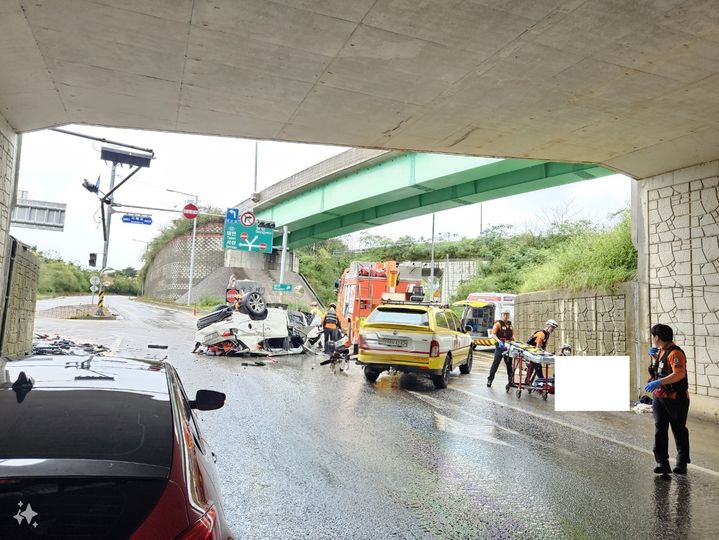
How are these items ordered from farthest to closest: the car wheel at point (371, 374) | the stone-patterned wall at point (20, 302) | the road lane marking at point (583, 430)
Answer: the car wheel at point (371, 374) → the stone-patterned wall at point (20, 302) → the road lane marking at point (583, 430)

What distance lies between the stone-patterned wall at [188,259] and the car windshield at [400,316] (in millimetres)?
44814

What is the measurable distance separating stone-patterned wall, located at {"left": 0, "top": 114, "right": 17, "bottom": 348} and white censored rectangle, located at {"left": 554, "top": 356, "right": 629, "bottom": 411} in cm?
951

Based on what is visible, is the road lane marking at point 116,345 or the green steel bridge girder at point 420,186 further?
the road lane marking at point 116,345

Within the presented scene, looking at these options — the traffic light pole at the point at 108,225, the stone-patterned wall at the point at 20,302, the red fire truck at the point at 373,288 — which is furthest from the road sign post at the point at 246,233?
the stone-patterned wall at the point at 20,302

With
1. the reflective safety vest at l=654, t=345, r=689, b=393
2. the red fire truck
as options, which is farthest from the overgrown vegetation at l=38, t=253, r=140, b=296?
the reflective safety vest at l=654, t=345, r=689, b=393

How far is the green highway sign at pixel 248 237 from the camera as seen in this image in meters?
32.7

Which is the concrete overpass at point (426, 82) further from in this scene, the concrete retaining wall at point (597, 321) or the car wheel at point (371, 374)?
the car wheel at point (371, 374)

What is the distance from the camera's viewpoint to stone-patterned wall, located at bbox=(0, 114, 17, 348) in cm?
771

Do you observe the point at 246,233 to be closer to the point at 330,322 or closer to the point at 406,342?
the point at 330,322

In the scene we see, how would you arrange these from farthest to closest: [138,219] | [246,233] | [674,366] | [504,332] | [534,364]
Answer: [138,219]
[246,233]
[504,332]
[534,364]
[674,366]

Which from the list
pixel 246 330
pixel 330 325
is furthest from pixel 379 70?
pixel 330 325

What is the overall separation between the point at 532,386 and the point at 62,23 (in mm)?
9896

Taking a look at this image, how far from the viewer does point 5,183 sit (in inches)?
311

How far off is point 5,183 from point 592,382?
34.6ft
